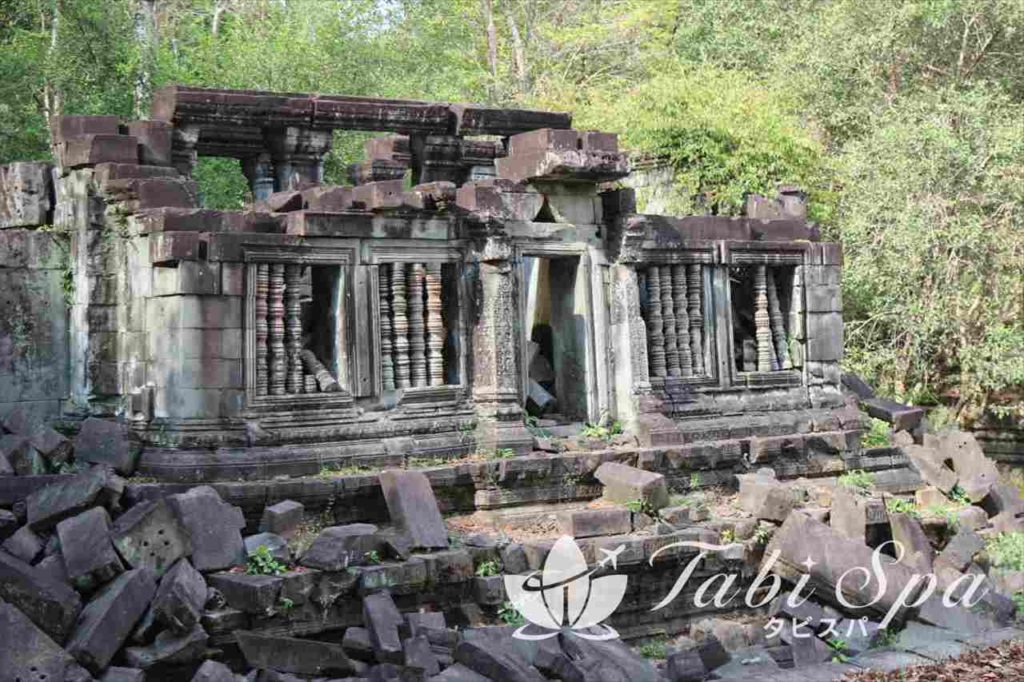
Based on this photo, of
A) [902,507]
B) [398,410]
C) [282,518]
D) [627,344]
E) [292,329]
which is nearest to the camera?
[282,518]

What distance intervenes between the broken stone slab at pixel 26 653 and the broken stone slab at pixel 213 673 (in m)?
0.74

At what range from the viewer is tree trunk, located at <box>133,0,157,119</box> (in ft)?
61.9

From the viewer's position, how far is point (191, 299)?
10.4 m

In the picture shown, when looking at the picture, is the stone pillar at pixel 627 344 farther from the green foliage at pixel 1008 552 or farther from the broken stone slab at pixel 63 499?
the broken stone slab at pixel 63 499

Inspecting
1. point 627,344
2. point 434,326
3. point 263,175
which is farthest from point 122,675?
point 263,175

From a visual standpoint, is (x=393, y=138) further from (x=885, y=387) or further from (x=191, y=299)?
(x=885, y=387)

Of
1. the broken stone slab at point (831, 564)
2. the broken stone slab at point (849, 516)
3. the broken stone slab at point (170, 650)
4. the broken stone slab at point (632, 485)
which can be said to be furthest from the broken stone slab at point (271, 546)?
the broken stone slab at point (849, 516)

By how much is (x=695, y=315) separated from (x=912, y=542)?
3.07 m

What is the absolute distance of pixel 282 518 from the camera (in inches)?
383

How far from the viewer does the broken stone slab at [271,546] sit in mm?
9320

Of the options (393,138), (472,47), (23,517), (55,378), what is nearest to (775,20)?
(472,47)

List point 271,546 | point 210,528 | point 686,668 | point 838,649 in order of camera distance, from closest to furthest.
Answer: point 210,528 < point 271,546 < point 686,668 < point 838,649

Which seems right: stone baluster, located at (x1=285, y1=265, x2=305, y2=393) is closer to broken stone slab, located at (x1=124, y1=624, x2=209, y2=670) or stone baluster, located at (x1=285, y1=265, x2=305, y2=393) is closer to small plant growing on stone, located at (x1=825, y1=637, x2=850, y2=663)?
broken stone slab, located at (x1=124, y1=624, x2=209, y2=670)

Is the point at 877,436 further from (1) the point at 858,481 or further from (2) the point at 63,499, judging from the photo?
(2) the point at 63,499
